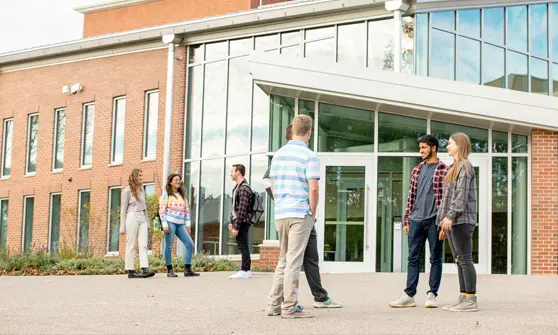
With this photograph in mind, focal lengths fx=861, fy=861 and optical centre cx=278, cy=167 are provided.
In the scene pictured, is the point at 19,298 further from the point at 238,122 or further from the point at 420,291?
the point at 238,122

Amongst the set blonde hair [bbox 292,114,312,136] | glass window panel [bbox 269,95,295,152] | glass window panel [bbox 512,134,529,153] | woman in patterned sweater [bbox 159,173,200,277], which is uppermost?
glass window panel [bbox 269,95,295,152]

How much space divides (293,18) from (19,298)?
11.6m

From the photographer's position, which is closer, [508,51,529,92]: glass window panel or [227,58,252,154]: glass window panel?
[508,51,529,92]: glass window panel

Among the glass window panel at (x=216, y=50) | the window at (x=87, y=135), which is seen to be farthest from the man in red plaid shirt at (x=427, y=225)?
the window at (x=87, y=135)

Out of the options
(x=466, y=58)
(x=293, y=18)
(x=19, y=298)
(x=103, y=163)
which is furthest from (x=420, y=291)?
(x=103, y=163)

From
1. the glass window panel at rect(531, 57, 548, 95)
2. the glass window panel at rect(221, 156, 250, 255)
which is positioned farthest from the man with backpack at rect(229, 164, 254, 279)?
the glass window panel at rect(531, 57, 548, 95)

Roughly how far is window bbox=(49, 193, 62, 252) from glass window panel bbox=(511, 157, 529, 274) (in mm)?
13965

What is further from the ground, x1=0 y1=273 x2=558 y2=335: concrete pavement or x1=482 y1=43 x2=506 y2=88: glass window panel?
x1=482 y1=43 x2=506 y2=88: glass window panel

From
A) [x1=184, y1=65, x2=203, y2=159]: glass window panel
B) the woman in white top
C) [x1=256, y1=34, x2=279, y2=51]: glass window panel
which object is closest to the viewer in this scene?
the woman in white top

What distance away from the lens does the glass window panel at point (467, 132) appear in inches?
632

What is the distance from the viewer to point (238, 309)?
8227 mm

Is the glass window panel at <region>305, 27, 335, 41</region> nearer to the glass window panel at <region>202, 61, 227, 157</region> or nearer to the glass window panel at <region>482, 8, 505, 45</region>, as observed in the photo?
the glass window panel at <region>202, 61, 227, 157</region>

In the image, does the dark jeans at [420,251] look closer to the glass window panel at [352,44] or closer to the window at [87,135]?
the glass window panel at [352,44]

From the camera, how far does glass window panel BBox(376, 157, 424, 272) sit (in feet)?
53.5
